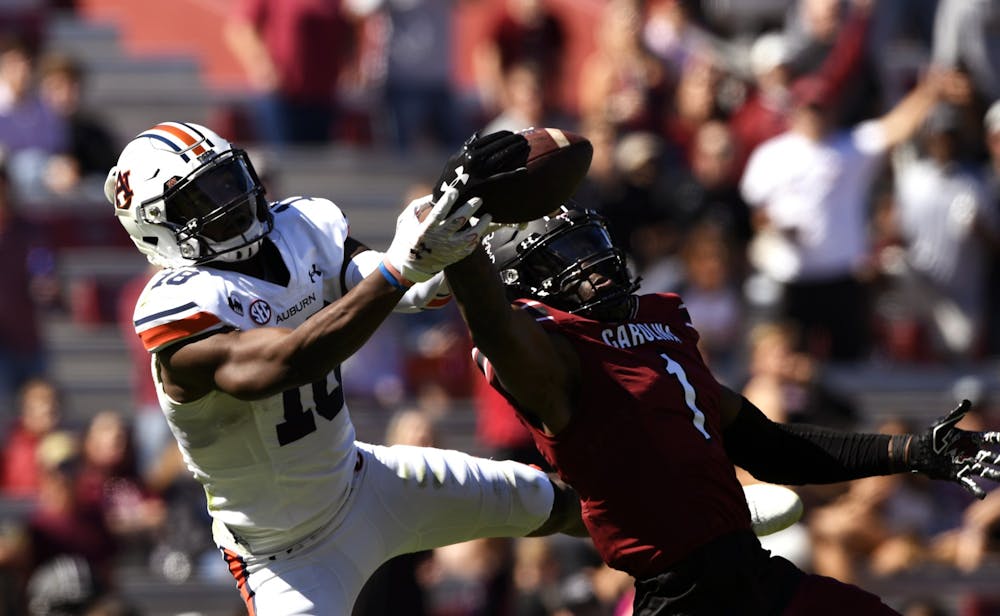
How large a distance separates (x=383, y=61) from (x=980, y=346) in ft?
12.0

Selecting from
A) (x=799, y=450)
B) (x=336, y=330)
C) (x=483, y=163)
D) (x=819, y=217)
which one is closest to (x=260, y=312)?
(x=336, y=330)

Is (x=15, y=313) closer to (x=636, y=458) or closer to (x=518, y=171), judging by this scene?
(x=636, y=458)

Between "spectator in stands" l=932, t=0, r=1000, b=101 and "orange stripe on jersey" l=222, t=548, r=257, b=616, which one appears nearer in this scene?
"orange stripe on jersey" l=222, t=548, r=257, b=616

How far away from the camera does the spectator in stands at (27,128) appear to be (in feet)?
31.4

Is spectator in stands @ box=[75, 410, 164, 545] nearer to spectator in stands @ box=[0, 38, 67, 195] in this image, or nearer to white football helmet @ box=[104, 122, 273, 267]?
spectator in stands @ box=[0, 38, 67, 195]

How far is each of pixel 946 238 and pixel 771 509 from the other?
185 inches

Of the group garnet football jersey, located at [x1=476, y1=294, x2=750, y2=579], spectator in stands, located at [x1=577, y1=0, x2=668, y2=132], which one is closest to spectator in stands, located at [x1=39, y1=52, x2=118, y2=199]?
spectator in stands, located at [x1=577, y1=0, x2=668, y2=132]

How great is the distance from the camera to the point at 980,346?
31.9ft

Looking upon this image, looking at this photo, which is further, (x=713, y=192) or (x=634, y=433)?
(x=713, y=192)

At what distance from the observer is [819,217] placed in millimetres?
9203

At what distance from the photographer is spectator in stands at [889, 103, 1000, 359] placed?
9453 millimetres

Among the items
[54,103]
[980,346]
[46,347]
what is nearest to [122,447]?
[46,347]

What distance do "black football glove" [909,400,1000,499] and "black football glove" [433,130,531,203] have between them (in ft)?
4.60

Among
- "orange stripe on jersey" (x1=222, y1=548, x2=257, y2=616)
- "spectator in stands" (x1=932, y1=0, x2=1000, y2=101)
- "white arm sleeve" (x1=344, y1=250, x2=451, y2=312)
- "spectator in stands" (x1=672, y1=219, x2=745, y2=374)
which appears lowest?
"spectator in stands" (x1=672, y1=219, x2=745, y2=374)
